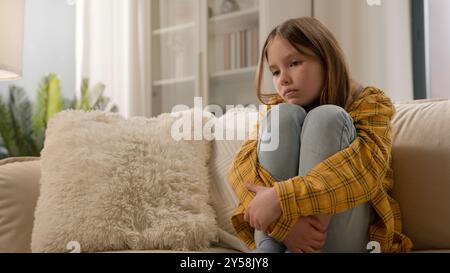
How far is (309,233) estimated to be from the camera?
33.4 inches

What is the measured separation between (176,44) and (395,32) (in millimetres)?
1159

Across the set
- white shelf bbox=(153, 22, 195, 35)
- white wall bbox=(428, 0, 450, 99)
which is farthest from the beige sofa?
white shelf bbox=(153, 22, 195, 35)

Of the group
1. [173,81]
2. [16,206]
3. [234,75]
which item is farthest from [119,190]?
[173,81]

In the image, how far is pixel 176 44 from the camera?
2.70 metres

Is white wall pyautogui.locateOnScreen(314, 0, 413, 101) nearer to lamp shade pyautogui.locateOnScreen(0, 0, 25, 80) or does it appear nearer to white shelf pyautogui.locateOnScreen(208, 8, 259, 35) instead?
white shelf pyautogui.locateOnScreen(208, 8, 259, 35)

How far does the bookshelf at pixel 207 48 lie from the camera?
94.5 inches

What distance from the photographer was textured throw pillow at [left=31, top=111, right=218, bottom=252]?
108cm

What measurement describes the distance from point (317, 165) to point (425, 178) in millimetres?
324

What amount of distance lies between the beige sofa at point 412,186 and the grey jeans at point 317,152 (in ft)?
0.59

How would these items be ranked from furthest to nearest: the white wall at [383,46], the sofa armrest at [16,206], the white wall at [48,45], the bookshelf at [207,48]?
1. the white wall at [48,45]
2. the bookshelf at [207,48]
3. the white wall at [383,46]
4. the sofa armrest at [16,206]

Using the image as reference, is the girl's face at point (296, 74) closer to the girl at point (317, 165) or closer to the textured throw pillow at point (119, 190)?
the girl at point (317, 165)

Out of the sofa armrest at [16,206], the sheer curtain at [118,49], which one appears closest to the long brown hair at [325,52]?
the sofa armrest at [16,206]

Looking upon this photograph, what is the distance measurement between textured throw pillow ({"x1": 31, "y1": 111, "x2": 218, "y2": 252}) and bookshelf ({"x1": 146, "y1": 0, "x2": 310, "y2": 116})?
1.25 metres

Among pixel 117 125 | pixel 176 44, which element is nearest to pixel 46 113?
pixel 176 44
